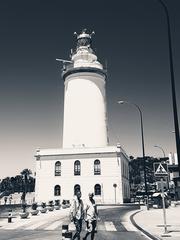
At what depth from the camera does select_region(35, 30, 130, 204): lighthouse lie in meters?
50.5

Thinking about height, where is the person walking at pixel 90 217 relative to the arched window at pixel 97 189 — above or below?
below

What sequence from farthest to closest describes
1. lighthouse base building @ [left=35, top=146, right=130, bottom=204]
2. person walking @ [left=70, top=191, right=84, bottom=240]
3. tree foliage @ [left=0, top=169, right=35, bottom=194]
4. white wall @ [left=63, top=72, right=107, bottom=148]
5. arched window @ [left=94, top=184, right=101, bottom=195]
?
tree foliage @ [left=0, top=169, right=35, bottom=194] < white wall @ [left=63, top=72, right=107, bottom=148] < arched window @ [left=94, top=184, right=101, bottom=195] < lighthouse base building @ [left=35, top=146, right=130, bottom=204] < person walking @ [left=70, top=191, right=84, bottom=240]

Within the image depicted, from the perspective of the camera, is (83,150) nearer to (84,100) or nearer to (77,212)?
(84,100)

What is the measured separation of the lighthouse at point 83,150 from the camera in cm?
5047

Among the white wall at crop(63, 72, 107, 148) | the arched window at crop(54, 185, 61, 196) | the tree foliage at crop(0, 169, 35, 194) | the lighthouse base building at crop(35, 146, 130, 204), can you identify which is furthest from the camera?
the tree foliage at crop(0, 169, 35, 194)

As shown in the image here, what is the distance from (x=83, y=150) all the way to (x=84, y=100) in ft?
29.7

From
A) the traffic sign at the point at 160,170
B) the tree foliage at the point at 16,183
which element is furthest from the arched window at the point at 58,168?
the tree foliage at the point at 16,183

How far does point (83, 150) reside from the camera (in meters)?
52.0

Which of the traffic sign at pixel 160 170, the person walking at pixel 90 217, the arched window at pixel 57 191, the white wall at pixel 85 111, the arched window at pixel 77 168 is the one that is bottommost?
the person walking at pixel 90 217

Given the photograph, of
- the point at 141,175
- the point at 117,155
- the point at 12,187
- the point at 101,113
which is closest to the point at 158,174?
the point at 117,155

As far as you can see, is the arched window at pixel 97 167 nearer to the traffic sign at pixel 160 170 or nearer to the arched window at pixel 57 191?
the arched window at pixel 57 191

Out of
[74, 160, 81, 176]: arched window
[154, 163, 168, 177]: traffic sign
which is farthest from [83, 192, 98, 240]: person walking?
[74, 160, 81, 176]: arched window

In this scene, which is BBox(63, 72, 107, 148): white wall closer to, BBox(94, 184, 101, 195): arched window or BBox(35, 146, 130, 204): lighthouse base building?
BBox(35, 146, 130, 204): lighthouse base building

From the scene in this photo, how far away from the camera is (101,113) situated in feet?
183
